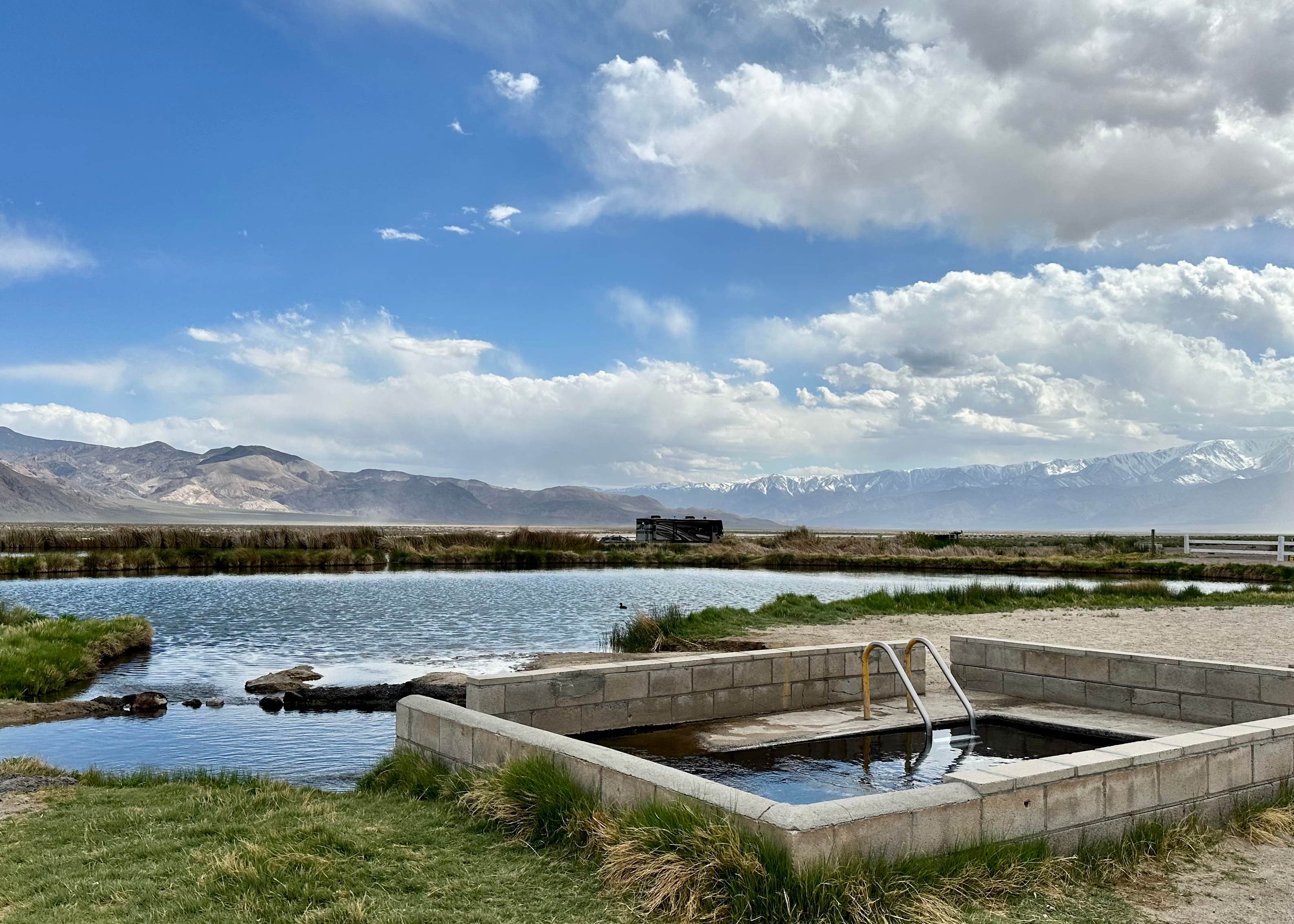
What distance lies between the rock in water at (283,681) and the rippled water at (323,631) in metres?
0.27

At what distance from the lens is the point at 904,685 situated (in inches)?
382

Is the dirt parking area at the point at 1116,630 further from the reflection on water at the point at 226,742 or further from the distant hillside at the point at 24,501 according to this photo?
the distant hillside at the point at 24,501

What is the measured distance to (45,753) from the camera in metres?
10.8

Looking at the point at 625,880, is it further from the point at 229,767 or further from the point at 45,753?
the point at 45,753

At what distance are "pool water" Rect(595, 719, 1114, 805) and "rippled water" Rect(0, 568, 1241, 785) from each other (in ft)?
12.1

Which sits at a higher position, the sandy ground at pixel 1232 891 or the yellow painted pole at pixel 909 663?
the yellow painted pole at pixel 909 663

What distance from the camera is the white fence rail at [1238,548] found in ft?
121

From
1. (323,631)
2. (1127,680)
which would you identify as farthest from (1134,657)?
(323,631)

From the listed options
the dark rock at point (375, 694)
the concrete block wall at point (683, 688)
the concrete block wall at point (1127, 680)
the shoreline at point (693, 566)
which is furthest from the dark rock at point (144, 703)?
the shoreline at point (693, 566)

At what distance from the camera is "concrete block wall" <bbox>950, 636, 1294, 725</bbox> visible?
8.86 meters

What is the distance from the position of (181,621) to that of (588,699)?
1770cm

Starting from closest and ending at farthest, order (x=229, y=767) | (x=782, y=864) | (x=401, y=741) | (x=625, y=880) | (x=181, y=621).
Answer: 1. (x=782, y=864)
2. (x=625, y=880)
3. (x=401, y=741)
4. (x=229, y=767)
5. (x=181, y=621)

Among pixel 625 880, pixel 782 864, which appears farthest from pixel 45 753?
pixel 782 864

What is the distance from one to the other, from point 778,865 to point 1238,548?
4287 cm
